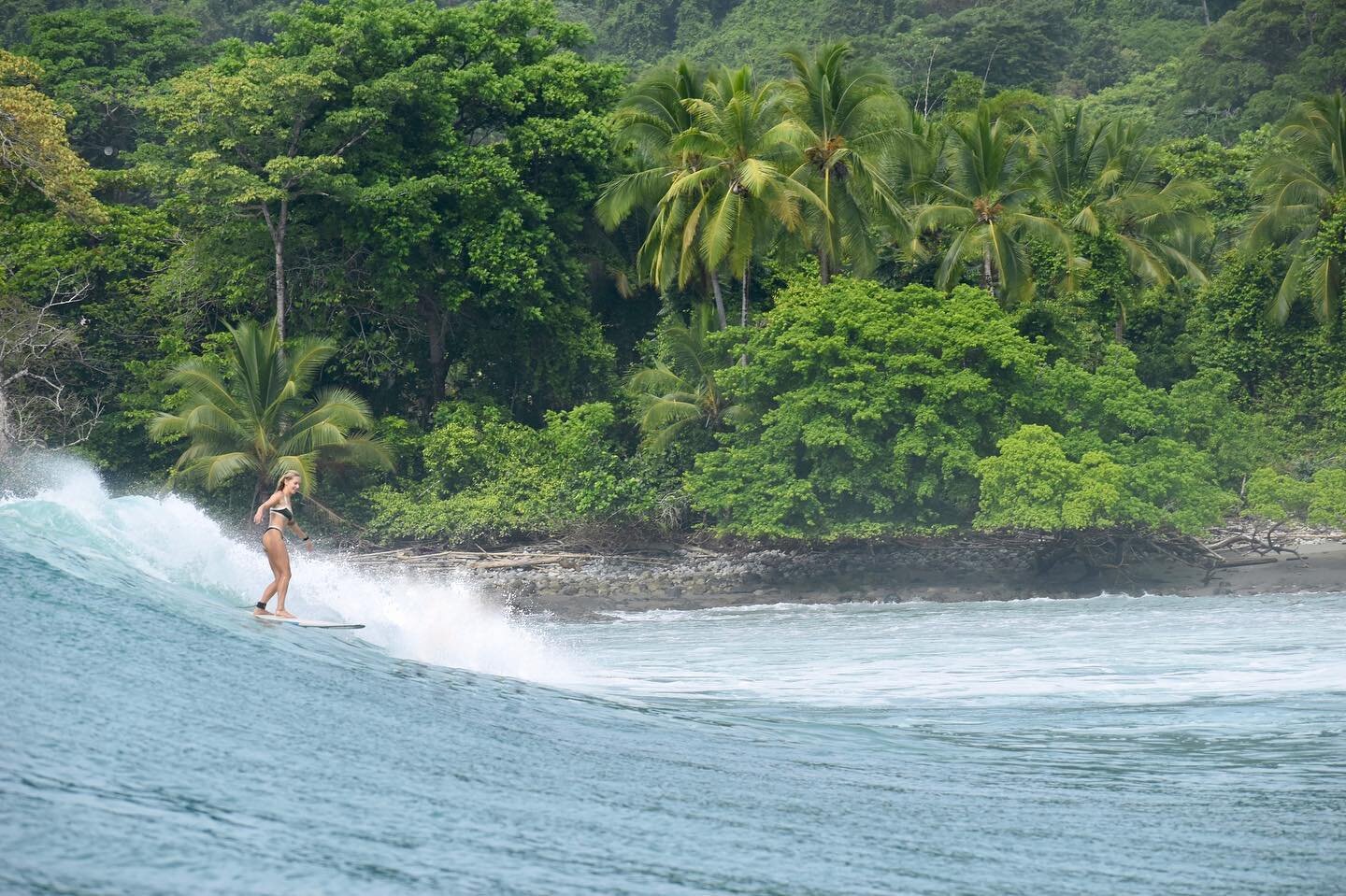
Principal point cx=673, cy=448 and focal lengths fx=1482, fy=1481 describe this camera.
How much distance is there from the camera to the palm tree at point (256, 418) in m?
28.2

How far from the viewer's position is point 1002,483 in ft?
87.8

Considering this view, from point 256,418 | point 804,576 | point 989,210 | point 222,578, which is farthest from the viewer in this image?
point 989,210

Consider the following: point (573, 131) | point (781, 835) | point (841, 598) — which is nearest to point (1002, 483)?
point (841, 598)

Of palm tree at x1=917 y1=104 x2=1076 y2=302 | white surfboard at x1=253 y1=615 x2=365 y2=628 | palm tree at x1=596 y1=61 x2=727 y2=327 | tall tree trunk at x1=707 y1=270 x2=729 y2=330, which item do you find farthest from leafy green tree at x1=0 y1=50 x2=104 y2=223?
white surfboard at x1=253 y1=615 x2=365 y2=628

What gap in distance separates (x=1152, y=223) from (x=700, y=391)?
36.5 ft

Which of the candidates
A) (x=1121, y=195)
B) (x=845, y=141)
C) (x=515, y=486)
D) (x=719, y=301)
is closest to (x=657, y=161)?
(x=719, y=301)

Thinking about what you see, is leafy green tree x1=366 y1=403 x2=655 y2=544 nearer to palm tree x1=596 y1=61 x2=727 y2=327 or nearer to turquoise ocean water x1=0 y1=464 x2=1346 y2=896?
palm tree x1=596 y1=61 x2=727 y2=327

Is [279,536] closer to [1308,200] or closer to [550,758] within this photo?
[550,758]

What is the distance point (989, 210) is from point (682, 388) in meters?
7.27

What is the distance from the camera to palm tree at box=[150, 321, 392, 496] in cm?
2823

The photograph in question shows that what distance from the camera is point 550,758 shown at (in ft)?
29.1

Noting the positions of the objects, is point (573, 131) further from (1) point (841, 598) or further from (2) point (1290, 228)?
(2) point (1290, 228)

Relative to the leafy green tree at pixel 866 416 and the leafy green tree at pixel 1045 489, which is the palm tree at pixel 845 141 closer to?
the leafy green tree at pixel 866 416

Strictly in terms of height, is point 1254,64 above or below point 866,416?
above
